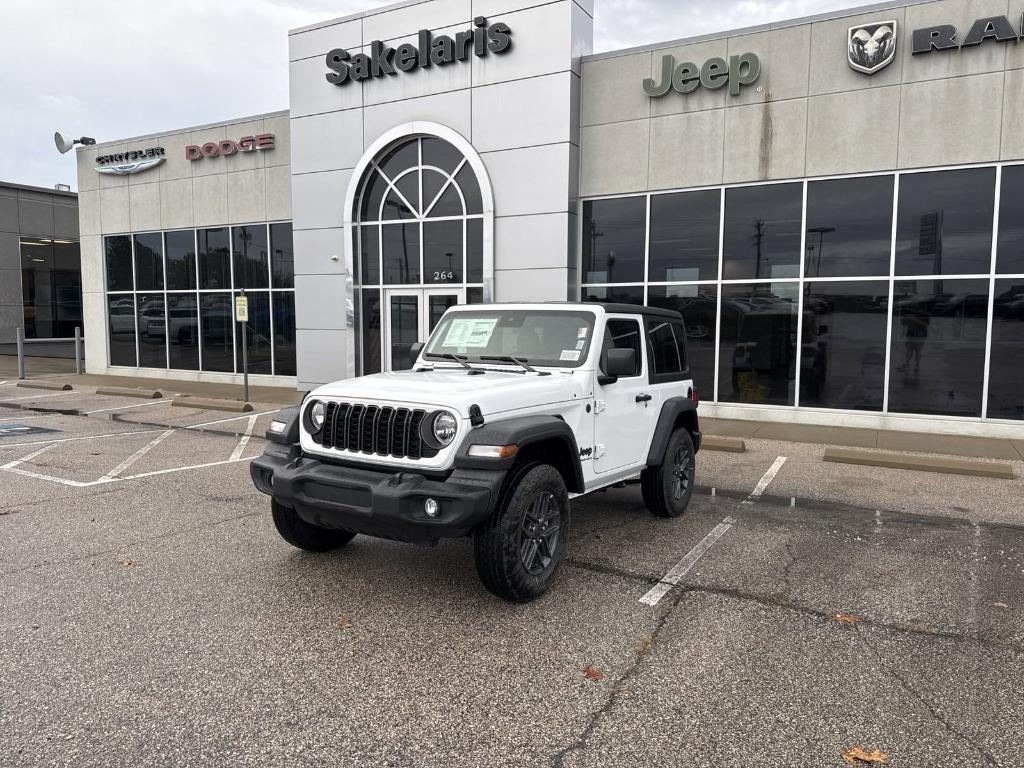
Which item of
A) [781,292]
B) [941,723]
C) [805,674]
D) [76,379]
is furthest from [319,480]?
[76,379]

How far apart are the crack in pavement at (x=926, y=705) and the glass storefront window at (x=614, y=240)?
403 inches

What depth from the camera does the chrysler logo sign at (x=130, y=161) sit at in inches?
768

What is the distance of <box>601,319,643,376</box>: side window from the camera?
221 inches

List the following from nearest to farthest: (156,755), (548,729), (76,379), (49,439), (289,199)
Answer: (156,755) < (548,729) < (49,439) < (289,199) < (76,379)

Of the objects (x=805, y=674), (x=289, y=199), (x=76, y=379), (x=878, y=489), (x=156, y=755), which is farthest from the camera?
(x=76, y=379)

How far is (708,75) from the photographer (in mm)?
12516

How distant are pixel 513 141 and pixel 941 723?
1233cm

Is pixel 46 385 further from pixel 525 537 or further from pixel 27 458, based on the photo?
pixel 525 537

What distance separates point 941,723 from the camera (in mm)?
3250

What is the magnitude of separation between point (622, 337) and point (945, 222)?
8.44m

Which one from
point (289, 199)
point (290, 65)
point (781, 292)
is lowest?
point (781, 292)

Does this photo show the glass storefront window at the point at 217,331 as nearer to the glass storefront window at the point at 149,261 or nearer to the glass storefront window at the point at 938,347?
the glass storefront window at the point at 149,261

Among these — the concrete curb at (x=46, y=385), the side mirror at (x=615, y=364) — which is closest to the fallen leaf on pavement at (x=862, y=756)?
the side mirror at (x=615, y=364)

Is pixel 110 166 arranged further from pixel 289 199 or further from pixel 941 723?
pixel 941 723
